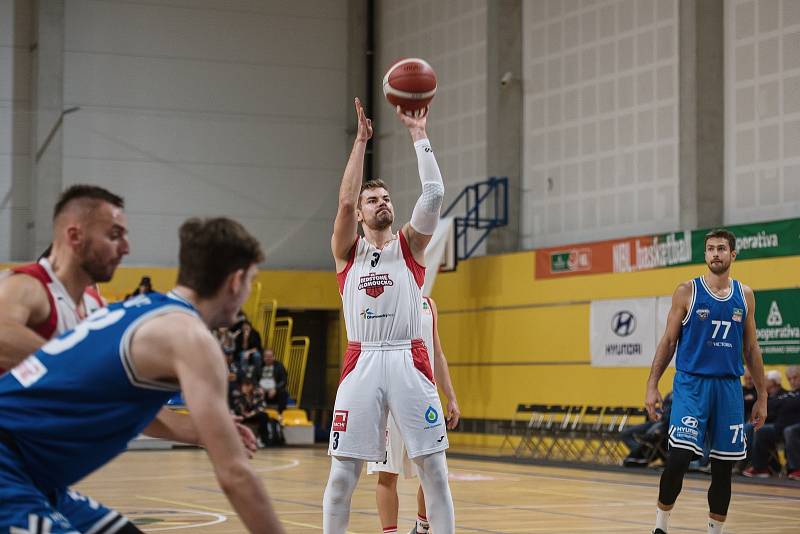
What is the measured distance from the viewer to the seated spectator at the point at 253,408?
846 inches

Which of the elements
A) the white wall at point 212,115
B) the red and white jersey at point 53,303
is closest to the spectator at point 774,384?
the white wall at point 212,115

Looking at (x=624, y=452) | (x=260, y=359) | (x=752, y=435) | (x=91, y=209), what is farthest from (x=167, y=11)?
(x=91, y=209)

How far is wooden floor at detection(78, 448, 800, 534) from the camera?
9703 mm

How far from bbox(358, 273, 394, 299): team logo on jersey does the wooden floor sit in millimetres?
3126

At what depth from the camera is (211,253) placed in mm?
3350

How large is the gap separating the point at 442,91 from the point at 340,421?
19.1 meters

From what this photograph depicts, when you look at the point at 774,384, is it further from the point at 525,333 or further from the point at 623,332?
the point at 525,333

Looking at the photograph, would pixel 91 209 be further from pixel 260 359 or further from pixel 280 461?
pixel 260 359

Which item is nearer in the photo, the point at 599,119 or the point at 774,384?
the point at 774,384

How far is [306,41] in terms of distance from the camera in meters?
26.8

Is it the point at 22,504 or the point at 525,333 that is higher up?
the point at 525,333

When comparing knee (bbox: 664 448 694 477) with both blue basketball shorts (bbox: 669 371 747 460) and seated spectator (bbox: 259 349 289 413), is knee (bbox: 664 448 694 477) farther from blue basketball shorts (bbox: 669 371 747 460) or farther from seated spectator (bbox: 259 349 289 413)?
seated spectator (bbox: 259 349 289 413)

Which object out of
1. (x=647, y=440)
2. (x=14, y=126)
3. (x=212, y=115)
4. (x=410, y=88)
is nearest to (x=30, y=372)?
(x=410, y=88)

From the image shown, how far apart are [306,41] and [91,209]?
23.3 meters
